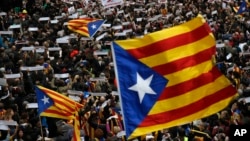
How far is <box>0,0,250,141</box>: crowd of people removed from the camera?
49.2ft

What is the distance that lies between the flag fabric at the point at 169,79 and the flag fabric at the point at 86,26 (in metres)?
15.2

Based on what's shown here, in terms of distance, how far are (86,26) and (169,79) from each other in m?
16.1

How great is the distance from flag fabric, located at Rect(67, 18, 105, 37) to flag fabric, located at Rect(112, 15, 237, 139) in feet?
49.9

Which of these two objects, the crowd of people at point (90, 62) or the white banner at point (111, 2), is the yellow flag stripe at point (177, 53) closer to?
the crowd of people at point (90, 62)

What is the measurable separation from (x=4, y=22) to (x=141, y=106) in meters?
22.3

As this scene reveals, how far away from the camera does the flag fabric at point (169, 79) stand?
29.7 ft

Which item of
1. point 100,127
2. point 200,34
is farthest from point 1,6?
point 200,34

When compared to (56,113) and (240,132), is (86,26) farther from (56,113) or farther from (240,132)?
(240,132)

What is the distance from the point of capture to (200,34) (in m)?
9.42

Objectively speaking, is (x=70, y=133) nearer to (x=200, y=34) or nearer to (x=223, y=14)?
(x=200, y=34)

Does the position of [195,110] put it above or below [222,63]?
above

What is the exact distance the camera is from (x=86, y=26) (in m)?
25.0

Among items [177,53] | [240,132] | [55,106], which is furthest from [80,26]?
[240,132]

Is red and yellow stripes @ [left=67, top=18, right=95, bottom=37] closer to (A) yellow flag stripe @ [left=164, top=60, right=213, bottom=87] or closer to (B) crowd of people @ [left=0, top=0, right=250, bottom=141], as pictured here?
(B) crowd of people @ [left=0, top=0, right=250, bottom=141]
